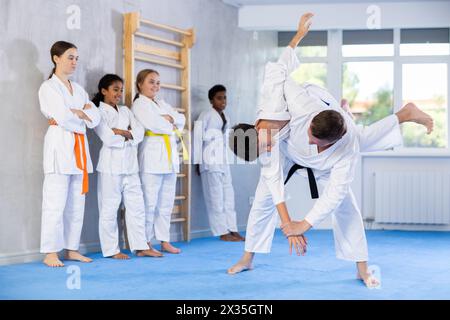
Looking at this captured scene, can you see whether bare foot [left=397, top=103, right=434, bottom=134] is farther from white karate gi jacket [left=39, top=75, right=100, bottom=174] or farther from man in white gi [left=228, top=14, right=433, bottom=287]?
white karate gi jacket [left=39, top=75, right=100, bottom=174]

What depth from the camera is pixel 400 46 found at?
7480mm

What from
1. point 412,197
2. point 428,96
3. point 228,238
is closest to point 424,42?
Answer: point 428,96

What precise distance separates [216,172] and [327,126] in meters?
3.16

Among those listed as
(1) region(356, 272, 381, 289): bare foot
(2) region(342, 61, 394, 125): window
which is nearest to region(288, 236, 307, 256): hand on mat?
(1) region(356, 272, 381, 289): bare foot

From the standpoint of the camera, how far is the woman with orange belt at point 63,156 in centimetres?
450

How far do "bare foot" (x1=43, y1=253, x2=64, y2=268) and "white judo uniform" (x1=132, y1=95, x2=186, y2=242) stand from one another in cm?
92

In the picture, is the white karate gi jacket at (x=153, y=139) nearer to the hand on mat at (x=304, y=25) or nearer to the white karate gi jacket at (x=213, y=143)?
the white karate gi jacket at (x=213, y=143)

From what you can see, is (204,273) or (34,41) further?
(34,41)

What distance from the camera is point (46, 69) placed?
4.83 meters

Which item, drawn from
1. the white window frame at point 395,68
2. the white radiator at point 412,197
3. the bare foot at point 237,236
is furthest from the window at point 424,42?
the bare foot at point 237,236
